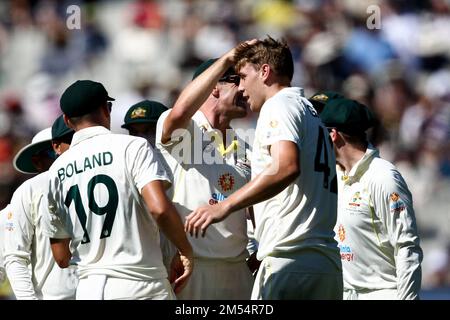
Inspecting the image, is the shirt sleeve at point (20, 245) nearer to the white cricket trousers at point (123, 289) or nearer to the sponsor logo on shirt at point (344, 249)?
the white cricket trousers at point (123, 289)

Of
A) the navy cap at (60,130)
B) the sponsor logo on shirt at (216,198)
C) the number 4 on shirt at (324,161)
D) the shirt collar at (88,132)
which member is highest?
the navy cap at (60,130)

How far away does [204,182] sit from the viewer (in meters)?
6.98

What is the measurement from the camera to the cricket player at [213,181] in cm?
695

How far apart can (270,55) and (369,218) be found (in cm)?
167

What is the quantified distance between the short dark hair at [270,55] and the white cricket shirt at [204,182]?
81cm

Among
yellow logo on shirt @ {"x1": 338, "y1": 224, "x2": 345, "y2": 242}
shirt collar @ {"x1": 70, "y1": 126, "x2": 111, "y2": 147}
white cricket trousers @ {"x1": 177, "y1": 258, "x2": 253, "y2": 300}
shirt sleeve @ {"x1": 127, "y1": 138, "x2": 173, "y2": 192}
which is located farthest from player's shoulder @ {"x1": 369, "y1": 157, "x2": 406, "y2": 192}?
shirt collar @ {"x1": 70, "y1": 126, "x2": 111, "y2": 147}

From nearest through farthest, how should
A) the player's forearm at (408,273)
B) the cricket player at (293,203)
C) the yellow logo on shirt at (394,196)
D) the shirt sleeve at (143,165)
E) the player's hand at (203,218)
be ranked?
1. the player's hand at (203,218)
2. the cricket player at (293,203)
3. the shirt sleeve at (143,165)
4. the player's forearm at (408,273)
5. the yellow logo on shirt at (394,196)

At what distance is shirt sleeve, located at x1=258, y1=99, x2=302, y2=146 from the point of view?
589 cm

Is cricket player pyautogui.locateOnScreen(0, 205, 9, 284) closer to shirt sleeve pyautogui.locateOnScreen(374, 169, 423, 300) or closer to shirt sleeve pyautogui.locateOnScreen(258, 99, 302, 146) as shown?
shirt sleeve pyautogui.locateOnScreen(258, 99, 302, 146)

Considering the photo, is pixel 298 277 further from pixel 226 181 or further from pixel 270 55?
pixel 270 55

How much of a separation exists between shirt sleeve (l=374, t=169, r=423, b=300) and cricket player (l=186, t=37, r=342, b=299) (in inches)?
39.7

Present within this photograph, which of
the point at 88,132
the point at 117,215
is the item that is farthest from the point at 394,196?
the point at 88,132

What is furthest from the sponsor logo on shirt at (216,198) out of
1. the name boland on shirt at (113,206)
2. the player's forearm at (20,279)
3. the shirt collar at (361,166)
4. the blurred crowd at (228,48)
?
the blurred crowd at (228,48)
